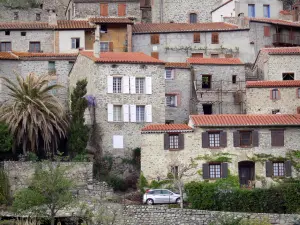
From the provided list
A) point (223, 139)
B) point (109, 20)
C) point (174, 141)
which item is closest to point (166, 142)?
point (174, 141)

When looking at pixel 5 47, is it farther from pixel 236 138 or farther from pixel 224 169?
pixel 224 169

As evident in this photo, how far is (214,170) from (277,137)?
16.1ft

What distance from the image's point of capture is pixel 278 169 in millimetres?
59875

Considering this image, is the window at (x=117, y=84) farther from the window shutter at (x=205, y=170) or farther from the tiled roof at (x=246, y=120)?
the window shutter at (x=205, y=170)

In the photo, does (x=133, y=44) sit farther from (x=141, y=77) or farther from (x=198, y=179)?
(x=198, y=179)

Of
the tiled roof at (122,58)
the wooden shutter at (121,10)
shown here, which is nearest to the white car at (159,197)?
the tiled roof at (122,58)

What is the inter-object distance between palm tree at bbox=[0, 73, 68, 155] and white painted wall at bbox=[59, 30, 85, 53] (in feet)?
53.4

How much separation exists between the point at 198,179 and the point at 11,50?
26686mm

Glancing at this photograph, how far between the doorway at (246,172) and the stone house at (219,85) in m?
10.7

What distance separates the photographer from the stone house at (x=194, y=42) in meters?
79.1

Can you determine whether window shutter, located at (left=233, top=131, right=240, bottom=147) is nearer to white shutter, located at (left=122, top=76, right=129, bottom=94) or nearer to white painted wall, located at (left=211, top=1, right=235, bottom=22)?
white shutter, located at (left=122, top=76, right=129, bottom=94)

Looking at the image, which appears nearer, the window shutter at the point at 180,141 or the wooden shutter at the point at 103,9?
the window shutter at the point at 180,141

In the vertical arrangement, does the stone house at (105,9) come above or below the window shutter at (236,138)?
above

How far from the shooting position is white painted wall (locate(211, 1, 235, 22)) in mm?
86000
